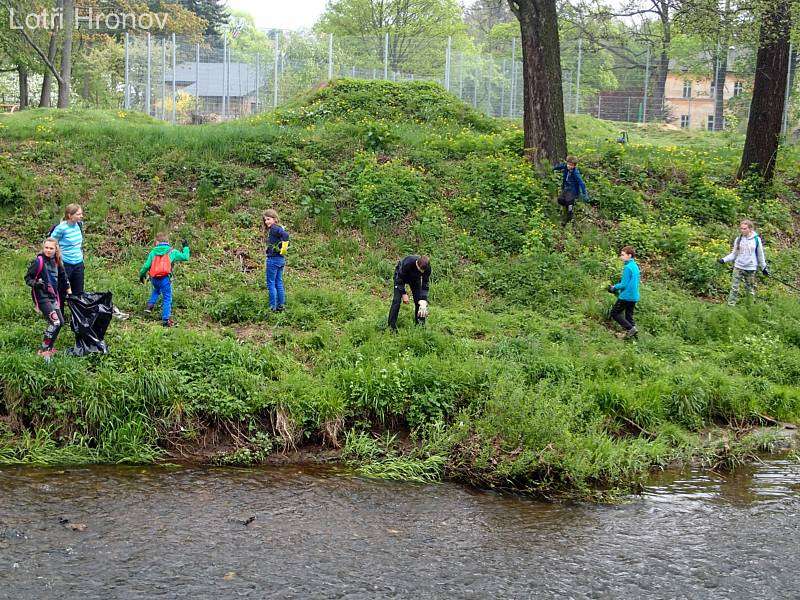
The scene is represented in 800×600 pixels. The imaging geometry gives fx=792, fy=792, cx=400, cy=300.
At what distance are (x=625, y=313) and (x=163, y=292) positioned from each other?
672 cm

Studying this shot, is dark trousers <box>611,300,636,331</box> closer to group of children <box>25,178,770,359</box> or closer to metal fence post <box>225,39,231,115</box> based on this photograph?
group of children <box>25,178,770,359</box>

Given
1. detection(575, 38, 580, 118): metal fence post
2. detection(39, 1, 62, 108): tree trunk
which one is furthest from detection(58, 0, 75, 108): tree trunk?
detection(575, 38, 580, 118): metal fence post

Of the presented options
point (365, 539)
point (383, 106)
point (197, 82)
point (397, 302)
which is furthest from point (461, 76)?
point (365, 539)

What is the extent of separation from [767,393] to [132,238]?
32.9 ft

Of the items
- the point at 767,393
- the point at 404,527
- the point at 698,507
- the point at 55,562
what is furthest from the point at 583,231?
the point at 55,562

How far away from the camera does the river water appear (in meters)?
6.14

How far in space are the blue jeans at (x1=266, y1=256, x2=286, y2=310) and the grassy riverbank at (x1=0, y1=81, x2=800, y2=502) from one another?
234 millimetres

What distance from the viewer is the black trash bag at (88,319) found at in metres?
9.27

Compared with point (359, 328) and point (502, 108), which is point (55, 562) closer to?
point (359, 328)

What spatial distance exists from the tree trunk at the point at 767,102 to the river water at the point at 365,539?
10276 mm

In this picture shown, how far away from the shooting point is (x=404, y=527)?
286 inches

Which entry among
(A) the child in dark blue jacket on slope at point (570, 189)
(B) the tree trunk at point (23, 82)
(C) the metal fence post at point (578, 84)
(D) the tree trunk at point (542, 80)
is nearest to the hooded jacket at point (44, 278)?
(A) the child in dark blue jacket on slope at point (570, 189)

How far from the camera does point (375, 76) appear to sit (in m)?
26.1

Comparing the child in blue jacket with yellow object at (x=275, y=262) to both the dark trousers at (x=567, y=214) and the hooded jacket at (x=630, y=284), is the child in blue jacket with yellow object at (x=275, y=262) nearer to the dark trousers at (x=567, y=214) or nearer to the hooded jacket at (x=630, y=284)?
the hooded jacket at (x=630, y=284)
